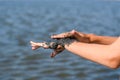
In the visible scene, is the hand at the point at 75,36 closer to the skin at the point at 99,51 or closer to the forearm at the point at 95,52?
the skin at the point at 99,51

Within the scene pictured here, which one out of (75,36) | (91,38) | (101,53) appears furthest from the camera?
(91,38)

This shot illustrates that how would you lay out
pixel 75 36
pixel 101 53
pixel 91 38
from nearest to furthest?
pixel 101 53 < pixel 75 36 < pixel 91 38

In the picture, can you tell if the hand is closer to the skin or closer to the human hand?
the skin

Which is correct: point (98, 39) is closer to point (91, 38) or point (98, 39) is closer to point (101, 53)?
point (91, 38)

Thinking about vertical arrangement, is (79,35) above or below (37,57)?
below

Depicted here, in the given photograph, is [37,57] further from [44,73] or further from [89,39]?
[89,39]

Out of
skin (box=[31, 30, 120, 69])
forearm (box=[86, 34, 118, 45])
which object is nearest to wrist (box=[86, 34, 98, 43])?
forearm (box=[86, 34, 118, 45])

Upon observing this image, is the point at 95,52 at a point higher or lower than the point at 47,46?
lower

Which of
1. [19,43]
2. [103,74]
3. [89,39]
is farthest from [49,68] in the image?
[89,39]

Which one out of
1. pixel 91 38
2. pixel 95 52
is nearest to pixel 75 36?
pixel 91 38
